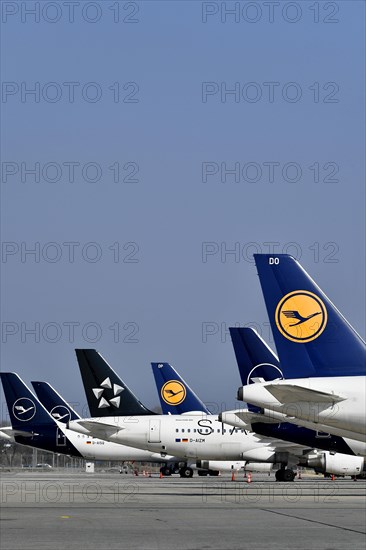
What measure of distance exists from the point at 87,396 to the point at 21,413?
17.1 m

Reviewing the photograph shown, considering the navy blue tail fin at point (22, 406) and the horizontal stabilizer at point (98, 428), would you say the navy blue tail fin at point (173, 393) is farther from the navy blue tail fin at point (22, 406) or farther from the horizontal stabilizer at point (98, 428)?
the horizontal stabilizer at point (98, 428)

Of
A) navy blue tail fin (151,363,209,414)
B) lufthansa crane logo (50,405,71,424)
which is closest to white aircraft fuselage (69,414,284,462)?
navy blue tail fin (151,363,209,414)

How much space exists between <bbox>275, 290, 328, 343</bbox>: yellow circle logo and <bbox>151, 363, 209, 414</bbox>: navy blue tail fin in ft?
145

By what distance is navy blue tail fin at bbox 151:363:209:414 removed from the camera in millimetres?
71938

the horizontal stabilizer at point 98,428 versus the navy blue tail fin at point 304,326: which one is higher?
the navy blue tail fin at point 304,326

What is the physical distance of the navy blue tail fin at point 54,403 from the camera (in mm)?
84938

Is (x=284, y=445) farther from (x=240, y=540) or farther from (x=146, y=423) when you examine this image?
(x=240, y=540)

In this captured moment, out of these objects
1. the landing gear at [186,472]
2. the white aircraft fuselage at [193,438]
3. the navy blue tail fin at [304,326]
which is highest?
the navy blue tail fin at [304,326]

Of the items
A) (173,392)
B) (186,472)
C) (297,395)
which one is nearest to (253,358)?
(297,395)

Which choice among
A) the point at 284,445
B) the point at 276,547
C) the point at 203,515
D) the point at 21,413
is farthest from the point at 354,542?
the point at 21,413

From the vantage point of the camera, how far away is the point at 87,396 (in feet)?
194

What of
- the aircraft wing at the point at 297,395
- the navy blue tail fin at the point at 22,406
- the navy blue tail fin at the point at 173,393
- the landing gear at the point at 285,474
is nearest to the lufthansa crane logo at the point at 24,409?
the navy blue tail fin at the point at 22,406

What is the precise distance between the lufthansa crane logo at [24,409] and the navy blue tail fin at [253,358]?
3023cm

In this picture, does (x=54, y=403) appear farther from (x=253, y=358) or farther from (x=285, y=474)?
(x=253, y=358)
